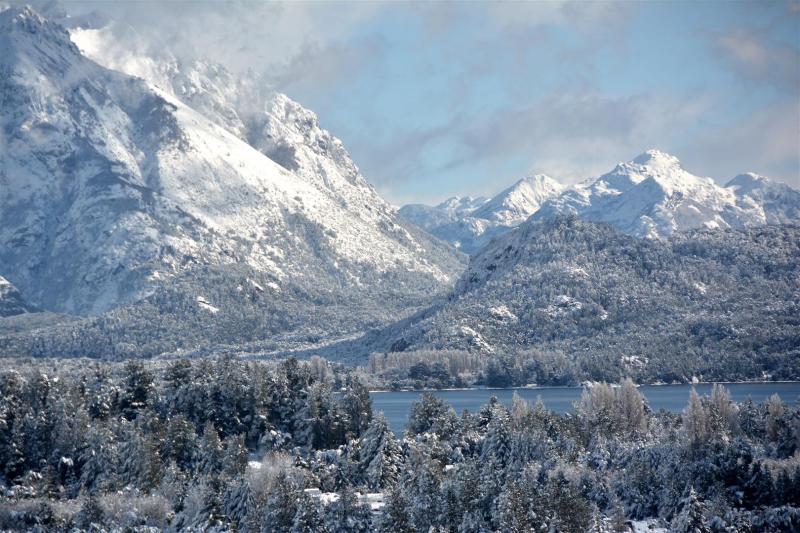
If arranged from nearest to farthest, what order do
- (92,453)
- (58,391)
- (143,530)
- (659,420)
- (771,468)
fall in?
1. (143,530)
2. (771,468)
3. (92,453)
4. (58,391)
5. (659,420)

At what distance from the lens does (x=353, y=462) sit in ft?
461

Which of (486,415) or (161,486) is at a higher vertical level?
(486,415)

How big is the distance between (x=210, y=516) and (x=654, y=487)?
53297mm

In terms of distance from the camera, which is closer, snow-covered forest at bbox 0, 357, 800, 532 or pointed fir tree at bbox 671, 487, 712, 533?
pointed fir tree at bbox 671, 487, 712, 533

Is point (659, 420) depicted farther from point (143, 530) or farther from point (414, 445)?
point (143, 530)

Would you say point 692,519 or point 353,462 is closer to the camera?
point 692,519

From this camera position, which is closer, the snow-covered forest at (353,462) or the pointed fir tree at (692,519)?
the pointed fir tree at (692,519)

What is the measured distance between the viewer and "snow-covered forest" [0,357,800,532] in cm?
11831

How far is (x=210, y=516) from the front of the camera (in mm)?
119375

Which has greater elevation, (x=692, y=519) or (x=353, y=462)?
(x=353, y=462)

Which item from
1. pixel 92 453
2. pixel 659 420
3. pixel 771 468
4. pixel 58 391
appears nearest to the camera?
pixel 771 468

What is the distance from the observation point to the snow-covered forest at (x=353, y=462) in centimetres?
11831

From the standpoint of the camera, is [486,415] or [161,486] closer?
[161,486]

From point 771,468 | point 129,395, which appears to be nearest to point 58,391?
point 129,395
